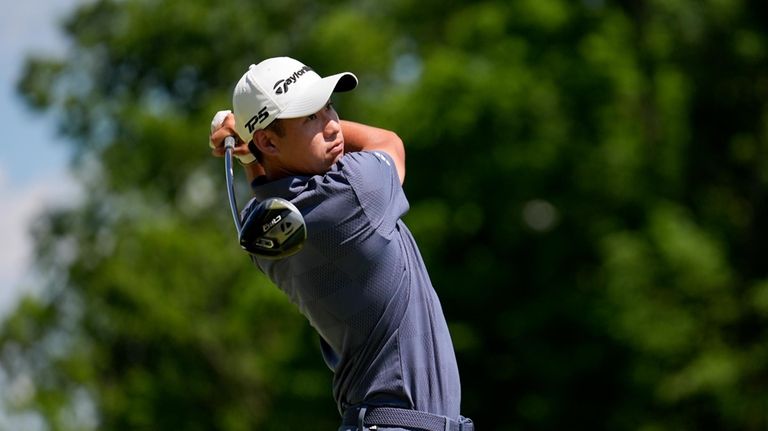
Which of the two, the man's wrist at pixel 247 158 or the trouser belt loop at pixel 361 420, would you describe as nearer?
the trouser belt loop at pixel 361 420

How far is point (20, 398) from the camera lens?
39969mm

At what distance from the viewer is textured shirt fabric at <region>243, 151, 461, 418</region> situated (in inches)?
235

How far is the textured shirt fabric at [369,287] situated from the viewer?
597 centimetres

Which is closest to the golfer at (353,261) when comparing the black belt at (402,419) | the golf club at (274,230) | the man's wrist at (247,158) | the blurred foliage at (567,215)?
the black belt at (402,419)

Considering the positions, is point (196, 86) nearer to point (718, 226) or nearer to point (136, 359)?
point (136, 359)

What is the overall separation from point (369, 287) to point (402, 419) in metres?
0.51

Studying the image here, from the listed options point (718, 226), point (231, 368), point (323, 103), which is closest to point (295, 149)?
point (323, 103)

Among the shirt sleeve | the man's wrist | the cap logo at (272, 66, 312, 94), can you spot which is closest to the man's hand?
the man's wrist

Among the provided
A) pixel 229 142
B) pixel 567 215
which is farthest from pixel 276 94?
pixel 567 215

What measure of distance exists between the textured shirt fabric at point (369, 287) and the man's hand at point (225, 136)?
0.19 meters

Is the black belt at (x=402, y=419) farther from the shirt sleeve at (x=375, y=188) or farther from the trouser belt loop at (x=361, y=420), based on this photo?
the shirt sleeve at (x=375, y=188)

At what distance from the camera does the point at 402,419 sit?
600 centimetres

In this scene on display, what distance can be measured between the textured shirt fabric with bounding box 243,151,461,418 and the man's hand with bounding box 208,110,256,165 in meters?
0.19

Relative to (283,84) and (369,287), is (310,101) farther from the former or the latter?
(369,287)
